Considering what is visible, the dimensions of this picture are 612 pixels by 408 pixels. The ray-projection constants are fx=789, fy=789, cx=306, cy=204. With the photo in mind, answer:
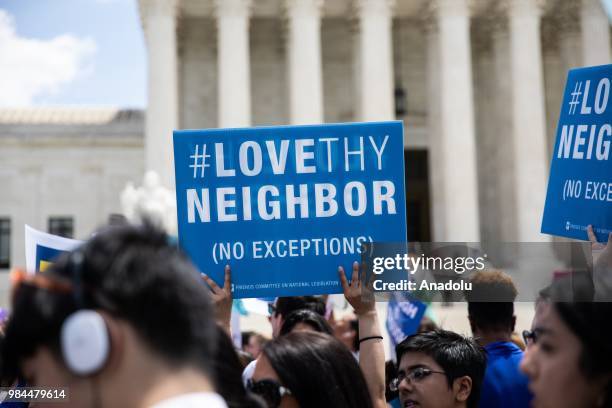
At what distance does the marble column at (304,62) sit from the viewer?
1555 inches

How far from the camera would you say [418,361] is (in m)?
5.73

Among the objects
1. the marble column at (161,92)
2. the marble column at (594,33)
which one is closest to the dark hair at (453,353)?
the marble column at (161,92)

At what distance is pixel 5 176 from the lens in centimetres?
4788

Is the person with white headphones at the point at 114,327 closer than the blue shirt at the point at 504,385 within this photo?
Yes

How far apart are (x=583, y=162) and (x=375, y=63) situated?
33316mm

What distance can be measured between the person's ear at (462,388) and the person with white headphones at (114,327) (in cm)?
354

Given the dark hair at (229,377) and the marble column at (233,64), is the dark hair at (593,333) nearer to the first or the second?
the dark hair at (229,377)

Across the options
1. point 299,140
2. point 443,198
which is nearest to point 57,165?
point 443,198

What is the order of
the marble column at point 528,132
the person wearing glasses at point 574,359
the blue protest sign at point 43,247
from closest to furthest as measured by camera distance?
the person wearing glasses at point 574,359 → the blue protest sign at point 43,247 → the marble column at point 528,132

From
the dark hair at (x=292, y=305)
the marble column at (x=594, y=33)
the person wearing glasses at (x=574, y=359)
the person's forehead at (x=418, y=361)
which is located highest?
the marble column at (x=594, y=33)

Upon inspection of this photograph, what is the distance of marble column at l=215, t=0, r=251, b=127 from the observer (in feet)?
129

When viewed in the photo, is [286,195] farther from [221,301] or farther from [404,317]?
[404,317]

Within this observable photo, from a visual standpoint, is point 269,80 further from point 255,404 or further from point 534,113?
point 255,404

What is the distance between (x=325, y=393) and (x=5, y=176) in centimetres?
4745
